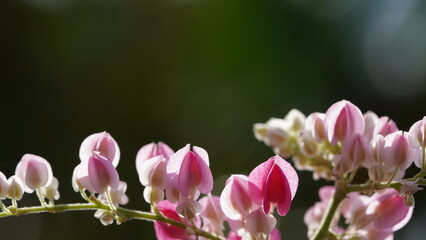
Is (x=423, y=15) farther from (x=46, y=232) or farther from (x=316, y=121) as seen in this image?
(x=316, y=121)

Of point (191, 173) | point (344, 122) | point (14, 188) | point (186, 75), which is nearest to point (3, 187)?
point (14, 188)

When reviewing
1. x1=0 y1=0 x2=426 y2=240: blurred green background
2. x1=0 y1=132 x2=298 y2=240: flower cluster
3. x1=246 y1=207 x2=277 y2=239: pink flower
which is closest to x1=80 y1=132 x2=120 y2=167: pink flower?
x1=0 y1=132 x2=298 y2=240: flower cluster

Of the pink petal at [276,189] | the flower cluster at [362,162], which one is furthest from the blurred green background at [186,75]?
the pink petal at [276,189]

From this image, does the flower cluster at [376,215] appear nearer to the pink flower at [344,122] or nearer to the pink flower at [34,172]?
the pink flower at [344,122]

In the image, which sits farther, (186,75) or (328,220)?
(186,75)

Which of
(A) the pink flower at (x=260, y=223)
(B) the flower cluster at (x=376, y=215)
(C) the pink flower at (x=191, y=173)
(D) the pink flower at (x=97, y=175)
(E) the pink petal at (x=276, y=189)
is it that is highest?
(D) the pink flower at (x=97, y=175)

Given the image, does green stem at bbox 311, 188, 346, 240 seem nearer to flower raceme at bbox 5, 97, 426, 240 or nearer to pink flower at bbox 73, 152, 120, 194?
flower raceme at bbox 5, 97, 426, 240

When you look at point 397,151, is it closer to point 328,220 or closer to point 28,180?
point 328,220
